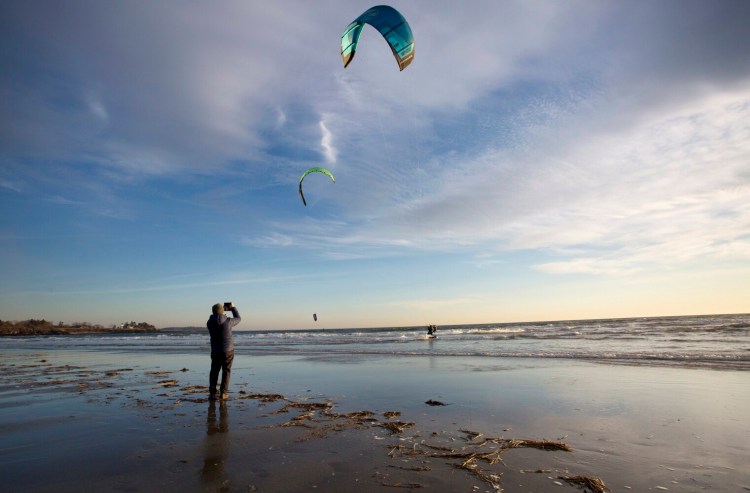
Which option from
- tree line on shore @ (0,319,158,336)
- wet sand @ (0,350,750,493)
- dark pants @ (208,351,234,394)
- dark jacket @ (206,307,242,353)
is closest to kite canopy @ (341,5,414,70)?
dark jacket @ (206,307,242,353)

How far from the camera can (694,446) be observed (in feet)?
15.6

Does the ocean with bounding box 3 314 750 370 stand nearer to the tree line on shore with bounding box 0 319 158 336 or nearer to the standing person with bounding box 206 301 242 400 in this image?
the standing person with bounding box 206 301 242 400

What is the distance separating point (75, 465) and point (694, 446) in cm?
697

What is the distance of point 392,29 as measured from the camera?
33.8ft

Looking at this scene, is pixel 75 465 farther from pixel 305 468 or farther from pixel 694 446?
pixel 694 446

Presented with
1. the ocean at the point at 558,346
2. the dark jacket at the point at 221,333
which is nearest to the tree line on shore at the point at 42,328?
the ocean at the point at 558,346

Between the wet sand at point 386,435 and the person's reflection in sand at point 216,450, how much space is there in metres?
0.02

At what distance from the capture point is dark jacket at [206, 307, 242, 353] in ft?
26.7

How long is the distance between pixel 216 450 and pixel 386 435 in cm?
209

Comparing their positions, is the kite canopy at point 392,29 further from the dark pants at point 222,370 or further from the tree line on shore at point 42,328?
the tree line on shore at point 42,328

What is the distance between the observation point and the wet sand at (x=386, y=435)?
3.81 metres

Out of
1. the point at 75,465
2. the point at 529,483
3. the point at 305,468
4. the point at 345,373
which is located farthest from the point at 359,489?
the point at 345,373

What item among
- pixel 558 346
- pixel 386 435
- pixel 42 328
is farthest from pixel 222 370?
pixel 42 328

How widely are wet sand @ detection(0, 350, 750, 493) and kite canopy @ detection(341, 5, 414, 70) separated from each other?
824cm
